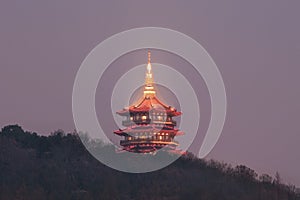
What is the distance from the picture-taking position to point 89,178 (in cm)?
12081

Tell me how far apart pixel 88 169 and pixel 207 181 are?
13.0 metres

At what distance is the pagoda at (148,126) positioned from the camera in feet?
487

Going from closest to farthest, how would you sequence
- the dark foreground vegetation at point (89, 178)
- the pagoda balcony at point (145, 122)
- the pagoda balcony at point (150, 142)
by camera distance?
the dark foreground vegetation at point (89, 178), the pagoda balcony at point (150, 142), the pagoda balcony at point (145, 122)

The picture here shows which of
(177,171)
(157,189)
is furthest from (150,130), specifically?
(157,189)

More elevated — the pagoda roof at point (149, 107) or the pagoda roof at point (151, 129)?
the pagoda roof at point (149, 107)

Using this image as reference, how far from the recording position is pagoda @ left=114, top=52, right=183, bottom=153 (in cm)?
14850

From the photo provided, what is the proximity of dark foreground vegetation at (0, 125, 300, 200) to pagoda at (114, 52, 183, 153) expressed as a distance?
8050mm

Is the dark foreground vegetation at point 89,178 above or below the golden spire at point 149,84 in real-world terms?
below

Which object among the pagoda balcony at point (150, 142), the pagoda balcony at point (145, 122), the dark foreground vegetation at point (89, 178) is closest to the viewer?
the dark foreground vegetation at point (89, 178)

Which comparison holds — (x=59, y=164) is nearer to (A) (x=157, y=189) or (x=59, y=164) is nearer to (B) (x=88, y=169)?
(B) (x=88, y=169)

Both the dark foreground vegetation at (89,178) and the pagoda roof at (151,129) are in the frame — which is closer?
the dark foreground vegetation at (89,178)

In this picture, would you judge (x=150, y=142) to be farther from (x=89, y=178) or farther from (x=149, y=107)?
(x=89, y=178)

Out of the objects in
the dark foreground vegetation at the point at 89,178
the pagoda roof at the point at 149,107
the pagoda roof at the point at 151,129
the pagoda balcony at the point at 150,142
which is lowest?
the dark foreground vegetation at the point at 89,178

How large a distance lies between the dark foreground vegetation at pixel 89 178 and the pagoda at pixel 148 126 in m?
8.05
